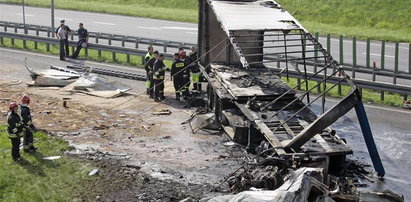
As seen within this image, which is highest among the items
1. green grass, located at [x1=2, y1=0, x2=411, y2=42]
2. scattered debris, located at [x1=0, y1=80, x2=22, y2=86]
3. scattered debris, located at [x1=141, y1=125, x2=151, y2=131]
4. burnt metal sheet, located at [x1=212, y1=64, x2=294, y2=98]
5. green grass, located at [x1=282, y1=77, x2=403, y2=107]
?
green grass, located at [x1=2, y1=0, x2=411, y2=42]

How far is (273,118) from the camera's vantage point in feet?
50.9

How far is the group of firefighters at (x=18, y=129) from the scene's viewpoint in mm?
14508

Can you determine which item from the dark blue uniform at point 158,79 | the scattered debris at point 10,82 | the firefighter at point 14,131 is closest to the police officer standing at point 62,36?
the scattered debris at point 10,82

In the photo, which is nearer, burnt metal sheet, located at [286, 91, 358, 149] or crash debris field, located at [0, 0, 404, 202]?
crash debris field, located at [0, 0, 404, 202]

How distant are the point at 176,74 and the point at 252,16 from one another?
346cm

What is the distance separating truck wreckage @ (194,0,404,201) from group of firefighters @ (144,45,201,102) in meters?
0.64

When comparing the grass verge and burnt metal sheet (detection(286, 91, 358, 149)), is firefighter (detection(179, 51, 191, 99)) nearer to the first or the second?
the grass verge

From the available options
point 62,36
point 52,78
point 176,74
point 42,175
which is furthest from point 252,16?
point 62,36

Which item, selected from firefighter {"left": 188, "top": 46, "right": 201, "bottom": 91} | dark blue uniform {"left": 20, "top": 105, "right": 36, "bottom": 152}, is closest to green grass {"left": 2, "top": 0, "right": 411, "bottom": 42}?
firefighter {"left": 188, "top": 46, "right": 201, "bottom": 91}

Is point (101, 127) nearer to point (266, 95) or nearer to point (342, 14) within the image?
point (266, 95)

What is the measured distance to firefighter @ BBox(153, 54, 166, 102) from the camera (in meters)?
20.4

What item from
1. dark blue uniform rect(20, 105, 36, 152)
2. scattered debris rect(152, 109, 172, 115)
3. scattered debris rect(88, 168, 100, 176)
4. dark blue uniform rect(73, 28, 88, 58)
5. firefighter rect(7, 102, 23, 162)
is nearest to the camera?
scattered debris rect(88, 168, 100, 176)

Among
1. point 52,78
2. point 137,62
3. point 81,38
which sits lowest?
point 52,78

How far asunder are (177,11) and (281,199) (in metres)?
33.2
